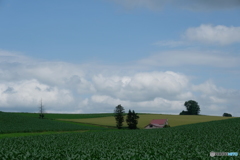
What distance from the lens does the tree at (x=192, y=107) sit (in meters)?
153

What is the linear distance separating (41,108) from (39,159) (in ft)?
357

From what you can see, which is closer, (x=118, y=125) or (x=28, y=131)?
(x=28, y=131)

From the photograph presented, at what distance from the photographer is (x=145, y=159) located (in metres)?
21.8

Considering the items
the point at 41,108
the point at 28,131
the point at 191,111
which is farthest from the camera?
the point at 191,111

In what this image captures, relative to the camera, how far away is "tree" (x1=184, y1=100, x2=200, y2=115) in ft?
501

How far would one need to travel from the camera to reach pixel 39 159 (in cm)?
2384

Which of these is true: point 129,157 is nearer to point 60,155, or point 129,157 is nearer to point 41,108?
point 60,155

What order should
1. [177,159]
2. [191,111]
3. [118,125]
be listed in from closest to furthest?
[177,159] → [118,125] → [191,111]

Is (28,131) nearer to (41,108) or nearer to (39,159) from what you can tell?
(39,159)

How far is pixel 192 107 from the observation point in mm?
153250

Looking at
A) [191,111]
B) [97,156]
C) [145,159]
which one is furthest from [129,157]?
[191,111]

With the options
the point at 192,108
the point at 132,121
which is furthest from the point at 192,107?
the point at 132,121

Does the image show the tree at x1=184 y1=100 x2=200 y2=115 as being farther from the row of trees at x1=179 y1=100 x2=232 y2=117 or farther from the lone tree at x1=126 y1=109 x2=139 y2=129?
the lone tree at x1=126 y1=109 x2=139 y2=129

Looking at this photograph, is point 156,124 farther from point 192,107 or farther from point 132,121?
point 192,107
